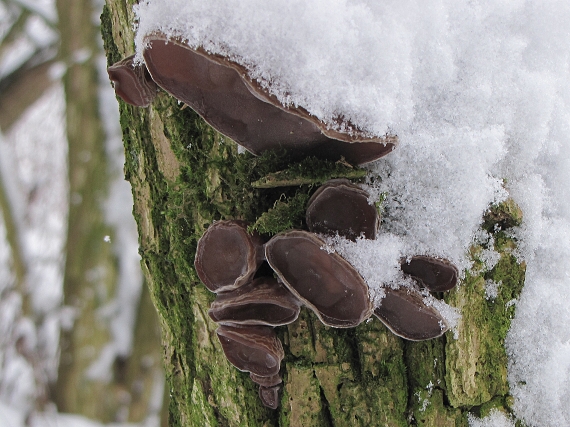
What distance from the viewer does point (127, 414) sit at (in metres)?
6.13

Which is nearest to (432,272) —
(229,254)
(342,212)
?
(342,212)

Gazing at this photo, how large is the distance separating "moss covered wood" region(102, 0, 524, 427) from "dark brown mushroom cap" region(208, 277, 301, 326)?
0.11m

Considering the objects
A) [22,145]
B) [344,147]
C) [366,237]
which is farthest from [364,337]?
[22,145]

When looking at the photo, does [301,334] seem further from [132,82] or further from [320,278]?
[132,82]

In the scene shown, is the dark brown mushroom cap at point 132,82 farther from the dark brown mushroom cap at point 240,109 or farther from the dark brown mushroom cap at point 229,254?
the dark brown mushroom cap at point 229,254

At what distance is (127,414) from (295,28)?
20.6 feet

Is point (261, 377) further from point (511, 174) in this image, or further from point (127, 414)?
point (127, 414)

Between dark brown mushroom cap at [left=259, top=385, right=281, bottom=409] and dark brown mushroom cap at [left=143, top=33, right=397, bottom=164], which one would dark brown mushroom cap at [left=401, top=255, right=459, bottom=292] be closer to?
dark brown mushroom cap at [left=143, top=33, right=397, bottom=164]

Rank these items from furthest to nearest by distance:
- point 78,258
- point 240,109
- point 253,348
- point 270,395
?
1. point 78,258
2. point 270,395
3. point 253,348
4. point 240,109

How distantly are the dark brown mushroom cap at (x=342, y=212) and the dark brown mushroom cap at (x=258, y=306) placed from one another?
181 mm

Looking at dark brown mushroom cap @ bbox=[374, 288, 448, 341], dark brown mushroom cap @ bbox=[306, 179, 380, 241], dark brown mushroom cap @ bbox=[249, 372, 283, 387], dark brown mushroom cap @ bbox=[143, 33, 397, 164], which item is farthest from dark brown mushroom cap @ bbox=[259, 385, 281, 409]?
dark brown mushroom cap @ bbox=[143, 33, 397, 164]

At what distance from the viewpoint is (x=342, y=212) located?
116 cm

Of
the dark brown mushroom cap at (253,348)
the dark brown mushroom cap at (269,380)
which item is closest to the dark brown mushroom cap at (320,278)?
the dark brown mushroom cap at (253,348)

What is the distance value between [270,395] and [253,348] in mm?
200
